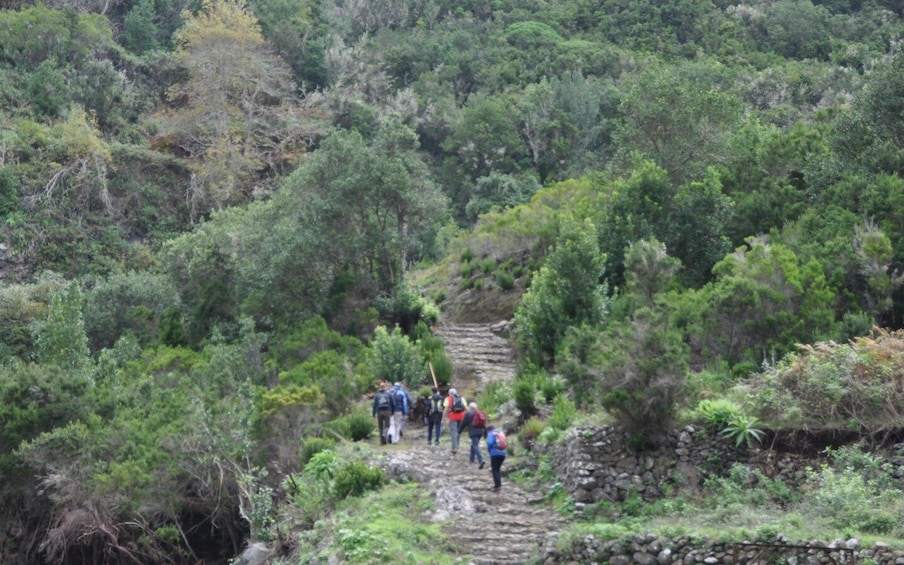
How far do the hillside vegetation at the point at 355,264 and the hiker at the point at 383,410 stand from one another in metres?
0.55

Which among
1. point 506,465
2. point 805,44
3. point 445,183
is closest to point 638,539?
point 506,465

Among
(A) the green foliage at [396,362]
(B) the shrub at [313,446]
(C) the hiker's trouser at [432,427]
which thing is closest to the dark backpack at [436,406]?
(C) the hiker's trouser at [432,427]

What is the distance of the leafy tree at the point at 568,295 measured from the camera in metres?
26.9

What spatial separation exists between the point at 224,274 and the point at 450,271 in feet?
24.6

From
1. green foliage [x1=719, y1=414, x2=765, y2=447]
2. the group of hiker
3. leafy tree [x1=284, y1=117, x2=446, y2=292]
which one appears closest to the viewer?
green foliage [x1=719, y1=414, x2=765, y2=447]

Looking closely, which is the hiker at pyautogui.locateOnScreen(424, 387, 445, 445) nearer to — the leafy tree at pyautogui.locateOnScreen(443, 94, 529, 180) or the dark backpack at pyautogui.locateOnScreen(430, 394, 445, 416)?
the dark backpack at pyautogui.locateOnScreen(430, 394, 445, 416)

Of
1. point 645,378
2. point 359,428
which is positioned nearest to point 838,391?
point 645,378

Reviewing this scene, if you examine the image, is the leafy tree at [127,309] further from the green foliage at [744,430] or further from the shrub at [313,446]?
the green foliage at [744,430]

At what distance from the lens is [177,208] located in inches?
1895

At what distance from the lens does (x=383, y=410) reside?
22.7m

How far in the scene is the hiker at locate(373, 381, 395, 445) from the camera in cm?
2266

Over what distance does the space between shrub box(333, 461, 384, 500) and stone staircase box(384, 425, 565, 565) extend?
640mm

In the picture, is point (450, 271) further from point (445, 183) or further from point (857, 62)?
point (857, 62)

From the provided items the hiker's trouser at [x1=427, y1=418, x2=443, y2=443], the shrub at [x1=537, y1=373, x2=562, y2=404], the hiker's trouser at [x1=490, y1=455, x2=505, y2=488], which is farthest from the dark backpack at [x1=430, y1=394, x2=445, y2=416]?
the hiker's trouser at [x1=490, y1=455, x2=505, y2=488]
